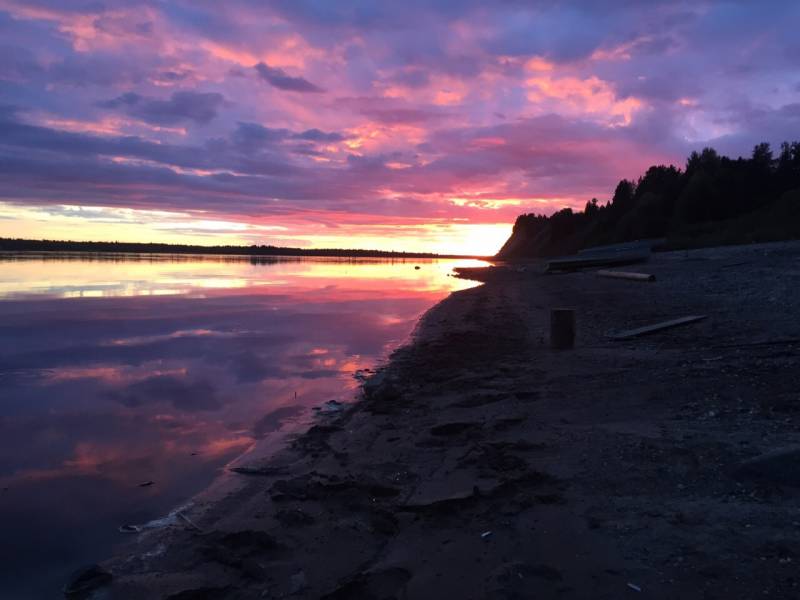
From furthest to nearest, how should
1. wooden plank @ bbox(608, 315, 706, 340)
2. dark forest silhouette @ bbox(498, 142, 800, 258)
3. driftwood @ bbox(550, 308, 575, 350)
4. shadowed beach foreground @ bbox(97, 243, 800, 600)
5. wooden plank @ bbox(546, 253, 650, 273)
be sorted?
dark forest silhouette @ bbox(498, 142, 800, 258)
wooden plank @ bbox(546, 253, 650, 273)
wooden plank @ bbox(608, 315, 706, 340)
driftwood @ bbox(550, 308, 575, 350)
shadowed beach foreground @ bbox(97, 243, 800, 600)

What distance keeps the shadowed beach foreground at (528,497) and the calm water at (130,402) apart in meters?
0.66

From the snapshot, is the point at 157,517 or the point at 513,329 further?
the point at 513,329

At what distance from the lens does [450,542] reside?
4.24m

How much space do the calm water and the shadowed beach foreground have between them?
2.17 ft

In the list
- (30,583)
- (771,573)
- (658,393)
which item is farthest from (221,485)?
(658,393)

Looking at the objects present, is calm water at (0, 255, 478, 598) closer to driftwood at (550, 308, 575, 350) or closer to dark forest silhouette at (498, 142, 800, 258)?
driftwood at (550, 308, 575, 350)

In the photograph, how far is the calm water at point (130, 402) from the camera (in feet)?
17.1

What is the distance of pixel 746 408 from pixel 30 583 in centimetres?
652

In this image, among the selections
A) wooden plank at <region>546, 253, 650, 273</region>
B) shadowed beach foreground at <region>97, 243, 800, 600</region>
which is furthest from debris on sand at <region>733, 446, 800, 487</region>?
wooden plank at <region>546, 253, 650, 273</region>

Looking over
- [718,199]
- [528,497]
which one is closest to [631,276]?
[528,497]

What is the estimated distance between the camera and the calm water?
17.1ft

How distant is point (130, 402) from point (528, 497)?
21.8 feet

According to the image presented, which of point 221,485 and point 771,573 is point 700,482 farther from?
point 221,485

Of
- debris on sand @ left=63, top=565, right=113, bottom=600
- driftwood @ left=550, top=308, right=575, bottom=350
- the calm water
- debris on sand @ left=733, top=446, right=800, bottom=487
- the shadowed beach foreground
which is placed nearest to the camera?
the shadowed beach foreground
